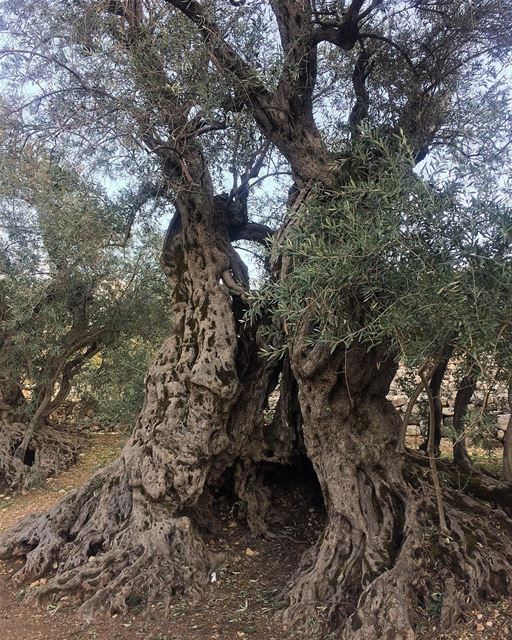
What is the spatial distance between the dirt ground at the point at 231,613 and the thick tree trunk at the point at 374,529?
0.63 feet

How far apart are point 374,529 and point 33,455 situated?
8566 mm

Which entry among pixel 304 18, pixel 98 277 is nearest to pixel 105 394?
pixel 98 277

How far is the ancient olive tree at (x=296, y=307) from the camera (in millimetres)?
4047

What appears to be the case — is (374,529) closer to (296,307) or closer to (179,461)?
(179,461)

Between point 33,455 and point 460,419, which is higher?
point 460,419

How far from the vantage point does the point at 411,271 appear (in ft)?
11.0

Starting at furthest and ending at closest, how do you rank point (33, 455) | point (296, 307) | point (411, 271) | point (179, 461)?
point (33, 455), point (179, 461), point (296, 307), point (411, 271)

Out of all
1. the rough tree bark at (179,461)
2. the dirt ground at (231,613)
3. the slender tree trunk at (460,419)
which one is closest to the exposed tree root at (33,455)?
the rough tree bark at (179,461)

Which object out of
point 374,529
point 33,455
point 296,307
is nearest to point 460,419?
point 374,529

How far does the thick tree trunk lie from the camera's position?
4.18m

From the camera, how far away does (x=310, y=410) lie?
5191 millimetres

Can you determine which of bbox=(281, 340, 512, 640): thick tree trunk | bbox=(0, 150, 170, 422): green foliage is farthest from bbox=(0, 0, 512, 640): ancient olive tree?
bbox=(0, 150, 170, 422): green foliage

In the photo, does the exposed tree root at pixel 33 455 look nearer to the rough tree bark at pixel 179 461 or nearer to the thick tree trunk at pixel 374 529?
the rough tree bark at pixel 179 461

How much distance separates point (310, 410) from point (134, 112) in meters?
3.27
